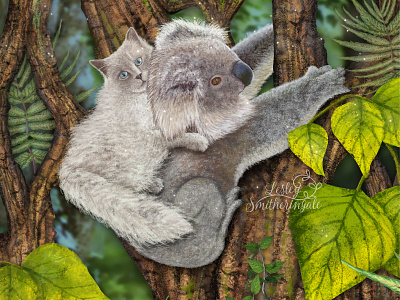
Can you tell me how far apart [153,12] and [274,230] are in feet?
2.57

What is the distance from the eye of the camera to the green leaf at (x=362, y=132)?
102 centimetres

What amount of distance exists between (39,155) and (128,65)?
1.35 feet

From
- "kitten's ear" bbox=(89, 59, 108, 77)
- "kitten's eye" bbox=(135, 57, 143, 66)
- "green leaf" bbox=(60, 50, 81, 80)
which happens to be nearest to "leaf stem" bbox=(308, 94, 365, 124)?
"kitten's eye" bbox=(135, 57, 143, 66)

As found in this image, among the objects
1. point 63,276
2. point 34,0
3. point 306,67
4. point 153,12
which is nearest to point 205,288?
point 63,276

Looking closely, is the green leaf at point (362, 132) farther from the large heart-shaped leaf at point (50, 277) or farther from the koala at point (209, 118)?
the large heart-shaped leaf at point (50, 277)

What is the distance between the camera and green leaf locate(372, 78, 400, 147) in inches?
40.6

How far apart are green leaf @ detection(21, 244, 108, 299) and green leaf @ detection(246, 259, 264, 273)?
1.52 ft

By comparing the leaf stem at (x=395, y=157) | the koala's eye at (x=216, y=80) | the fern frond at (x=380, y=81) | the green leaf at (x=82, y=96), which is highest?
the green leaf at (x=82, y=96)

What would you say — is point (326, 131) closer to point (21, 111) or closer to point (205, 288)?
point (205, 288)

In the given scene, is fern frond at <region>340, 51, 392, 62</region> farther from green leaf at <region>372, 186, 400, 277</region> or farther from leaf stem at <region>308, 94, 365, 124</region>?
green leaf at <region>372, 186, 400, 277</region>

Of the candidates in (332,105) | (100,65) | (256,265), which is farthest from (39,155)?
(332,105)

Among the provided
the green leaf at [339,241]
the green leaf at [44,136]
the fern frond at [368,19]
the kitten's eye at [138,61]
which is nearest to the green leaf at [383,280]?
the green leaf at [339,241]

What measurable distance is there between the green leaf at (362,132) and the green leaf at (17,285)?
1.00 metres

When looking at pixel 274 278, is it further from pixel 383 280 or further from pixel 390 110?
pixel 390 110
